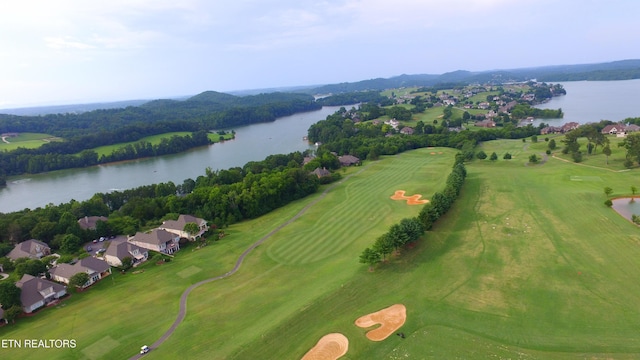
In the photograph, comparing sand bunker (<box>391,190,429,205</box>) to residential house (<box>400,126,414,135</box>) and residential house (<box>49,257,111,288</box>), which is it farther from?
residential house (<box>400,126,414,135</box>)

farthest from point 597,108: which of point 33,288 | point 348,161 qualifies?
point 33,288

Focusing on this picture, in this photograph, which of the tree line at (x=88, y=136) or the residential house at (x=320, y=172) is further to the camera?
the tree line at (x=88, y=136)

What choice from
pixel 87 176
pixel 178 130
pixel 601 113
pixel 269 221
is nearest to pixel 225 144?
pixel 178 130

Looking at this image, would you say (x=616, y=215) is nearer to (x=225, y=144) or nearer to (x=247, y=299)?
(x=247, y=299)

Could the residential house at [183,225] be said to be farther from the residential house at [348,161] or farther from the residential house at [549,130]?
the residential house at [549,130]

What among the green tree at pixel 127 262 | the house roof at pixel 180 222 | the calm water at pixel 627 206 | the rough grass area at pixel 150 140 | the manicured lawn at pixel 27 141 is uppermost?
the manicured lawn at pixel 27 141

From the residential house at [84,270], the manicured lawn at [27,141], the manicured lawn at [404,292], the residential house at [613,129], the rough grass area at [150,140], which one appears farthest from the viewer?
the manicured lawn at [27,141]

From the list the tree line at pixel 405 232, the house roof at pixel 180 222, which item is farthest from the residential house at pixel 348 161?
the house roof at pixel 180 222

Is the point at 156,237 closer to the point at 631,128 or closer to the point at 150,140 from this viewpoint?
the point at 150,140
